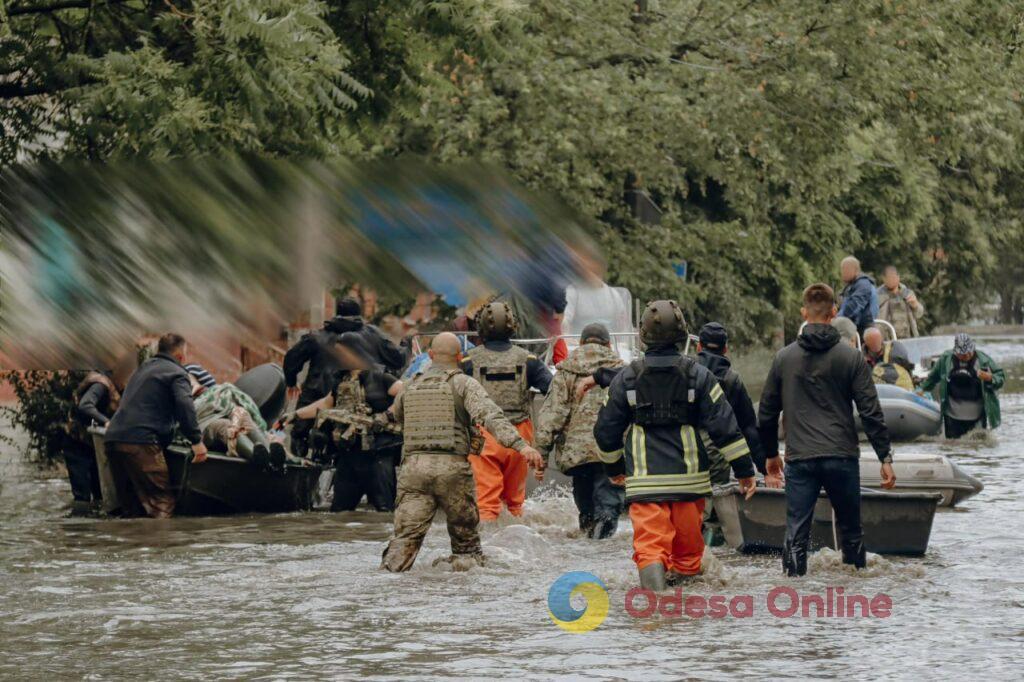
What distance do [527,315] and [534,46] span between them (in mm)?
14594

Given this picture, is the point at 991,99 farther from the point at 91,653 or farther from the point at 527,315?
the point at 527,315

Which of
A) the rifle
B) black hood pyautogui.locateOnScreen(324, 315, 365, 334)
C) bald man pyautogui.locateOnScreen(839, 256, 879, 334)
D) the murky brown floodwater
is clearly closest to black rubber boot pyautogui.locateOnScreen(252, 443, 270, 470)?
the rifle

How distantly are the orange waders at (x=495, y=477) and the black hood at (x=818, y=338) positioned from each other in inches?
128

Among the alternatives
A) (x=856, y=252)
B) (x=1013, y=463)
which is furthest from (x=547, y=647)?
(x=856, y=252)

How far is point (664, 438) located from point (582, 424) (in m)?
3.16

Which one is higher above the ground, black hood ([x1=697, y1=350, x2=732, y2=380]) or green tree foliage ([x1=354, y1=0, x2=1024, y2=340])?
green tree foliage ([x1=354, y1=0, x2=1024, y2=340])

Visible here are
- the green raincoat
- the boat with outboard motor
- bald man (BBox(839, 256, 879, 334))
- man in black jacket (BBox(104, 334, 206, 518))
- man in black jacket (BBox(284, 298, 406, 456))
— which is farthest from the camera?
the green raincoat

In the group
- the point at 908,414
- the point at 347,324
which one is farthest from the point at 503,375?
the point at 347,324

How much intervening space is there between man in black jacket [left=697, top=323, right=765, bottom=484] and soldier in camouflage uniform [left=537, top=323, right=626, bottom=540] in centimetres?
80

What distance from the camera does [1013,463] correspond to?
1977cm

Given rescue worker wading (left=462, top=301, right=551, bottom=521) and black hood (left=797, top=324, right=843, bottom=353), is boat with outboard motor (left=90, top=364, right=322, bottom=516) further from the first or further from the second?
black hood (left=797, top=324, right=843, bottom=353)

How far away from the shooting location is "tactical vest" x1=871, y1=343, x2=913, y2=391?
23.0 metres

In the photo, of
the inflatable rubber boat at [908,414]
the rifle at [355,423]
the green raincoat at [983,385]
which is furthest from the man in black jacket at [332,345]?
the green raincoat at [983,385]

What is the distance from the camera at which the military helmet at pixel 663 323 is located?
9.52 meters
